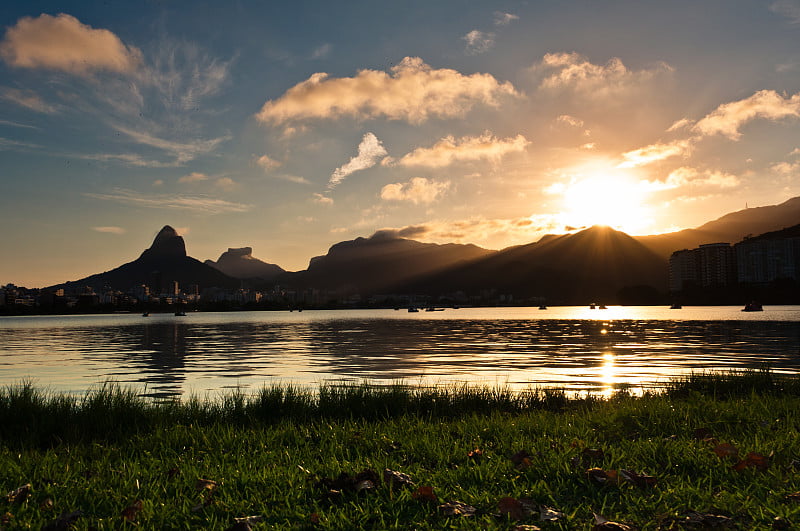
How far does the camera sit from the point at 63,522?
671 cm

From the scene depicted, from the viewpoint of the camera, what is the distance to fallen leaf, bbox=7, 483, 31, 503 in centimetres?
768

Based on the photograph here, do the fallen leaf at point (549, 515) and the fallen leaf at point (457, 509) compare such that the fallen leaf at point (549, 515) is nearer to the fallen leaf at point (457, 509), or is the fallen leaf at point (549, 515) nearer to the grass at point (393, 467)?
the grass at point (393, 467)

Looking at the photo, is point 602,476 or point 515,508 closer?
point 515,508

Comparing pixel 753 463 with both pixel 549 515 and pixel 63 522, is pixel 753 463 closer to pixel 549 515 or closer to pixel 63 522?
pixel 549 515

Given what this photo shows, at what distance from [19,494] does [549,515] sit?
22.8ft

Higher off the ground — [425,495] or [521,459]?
[425,495]

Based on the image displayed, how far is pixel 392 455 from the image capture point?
383 inches

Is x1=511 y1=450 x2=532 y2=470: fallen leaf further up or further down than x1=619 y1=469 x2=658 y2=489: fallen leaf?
further down

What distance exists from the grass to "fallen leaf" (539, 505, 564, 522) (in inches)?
2.5

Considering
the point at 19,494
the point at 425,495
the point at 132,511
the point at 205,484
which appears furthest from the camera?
the point at 205,484

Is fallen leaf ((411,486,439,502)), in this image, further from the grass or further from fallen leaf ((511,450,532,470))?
fallen leaf ((511,450,532,470))

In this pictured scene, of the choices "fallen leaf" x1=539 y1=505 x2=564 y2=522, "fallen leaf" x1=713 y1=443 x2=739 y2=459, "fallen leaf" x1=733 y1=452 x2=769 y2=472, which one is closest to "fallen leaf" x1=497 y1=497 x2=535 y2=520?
"fallen leaf" x1=539 y1=505 x2=564 y2=522

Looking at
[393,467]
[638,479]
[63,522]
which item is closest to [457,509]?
[393,467]

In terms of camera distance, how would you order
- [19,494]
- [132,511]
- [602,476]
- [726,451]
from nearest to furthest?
[132,511] < [19,494] < [602,476] < [726,451]
